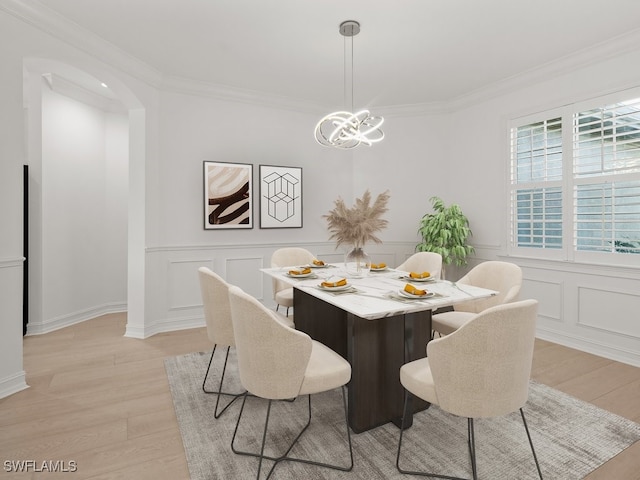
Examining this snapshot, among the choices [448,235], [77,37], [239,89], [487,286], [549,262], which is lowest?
[487,286]

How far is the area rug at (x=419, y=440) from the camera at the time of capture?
1.86 metres

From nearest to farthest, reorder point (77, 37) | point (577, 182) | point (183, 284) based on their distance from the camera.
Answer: point (77, 37) → point (577, 182) → point (183, 284)

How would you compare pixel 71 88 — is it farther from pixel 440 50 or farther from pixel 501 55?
pixel 501 55

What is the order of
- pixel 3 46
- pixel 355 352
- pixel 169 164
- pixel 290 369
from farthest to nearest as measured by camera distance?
1. pixel 169 164
2. pixel 3 46
3. pixel 355 352
4. pixel 290 369

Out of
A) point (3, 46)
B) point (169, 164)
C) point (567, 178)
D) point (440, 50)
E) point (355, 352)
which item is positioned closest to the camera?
point (355, 352)

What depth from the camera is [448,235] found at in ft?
14.6

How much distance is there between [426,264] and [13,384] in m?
3.53

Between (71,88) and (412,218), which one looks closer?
(71,88)

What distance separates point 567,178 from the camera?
3.83 m

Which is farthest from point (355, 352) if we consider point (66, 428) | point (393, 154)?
point (393, 154)

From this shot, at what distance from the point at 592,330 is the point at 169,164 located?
16.1ft

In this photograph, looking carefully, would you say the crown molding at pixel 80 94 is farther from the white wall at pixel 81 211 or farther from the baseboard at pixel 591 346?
the baseboard at pixel 591 346

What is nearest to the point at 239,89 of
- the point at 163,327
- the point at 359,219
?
the point at 359,219

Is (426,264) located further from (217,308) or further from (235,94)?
(235,94)
